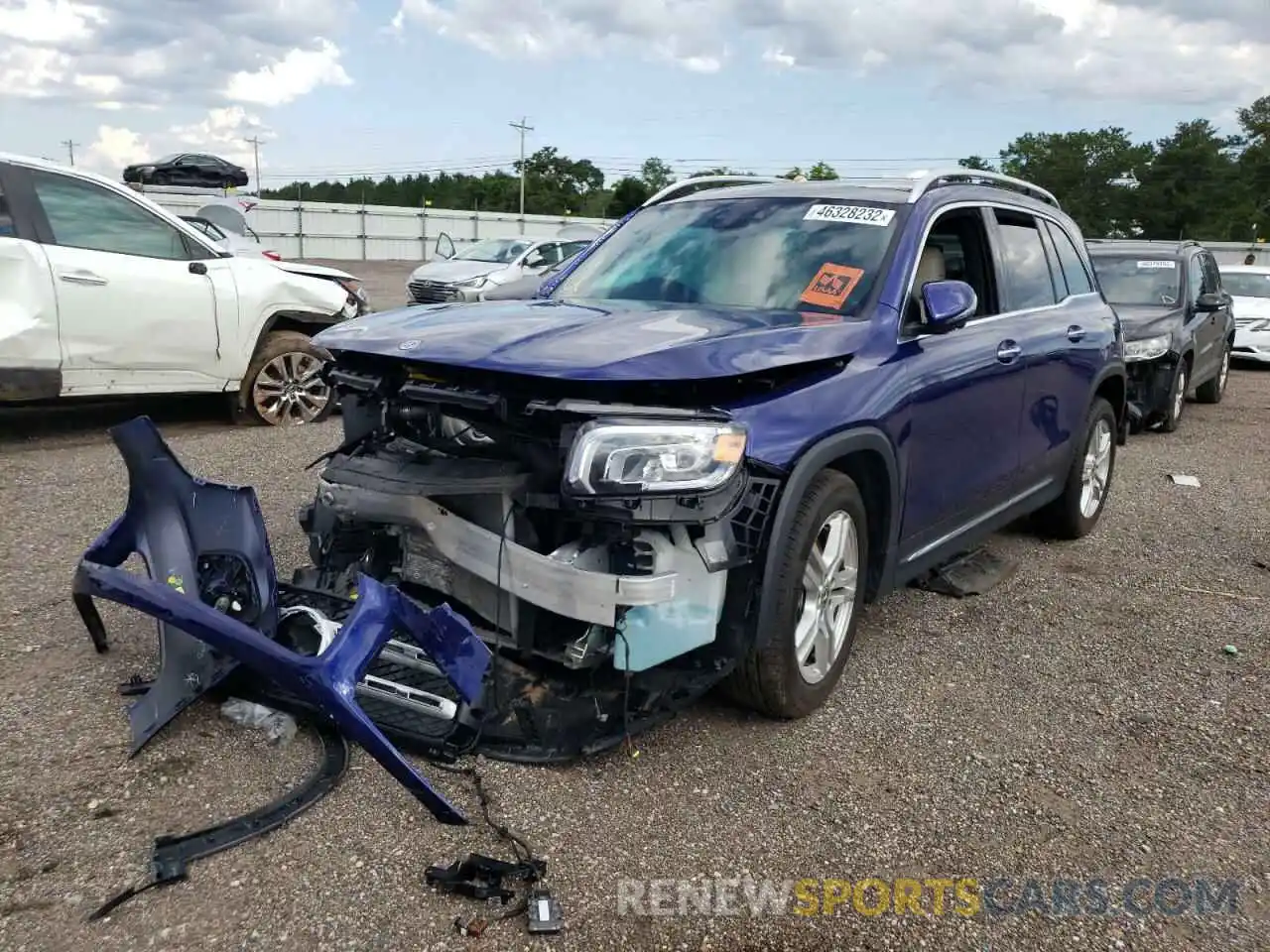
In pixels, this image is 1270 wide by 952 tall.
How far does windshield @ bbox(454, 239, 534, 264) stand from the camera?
1962cm

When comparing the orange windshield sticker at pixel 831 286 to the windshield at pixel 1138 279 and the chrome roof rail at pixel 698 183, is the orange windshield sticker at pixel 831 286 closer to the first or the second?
the chrome roof rail at pixel 698 183

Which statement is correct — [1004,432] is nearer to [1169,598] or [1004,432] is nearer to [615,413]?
[1169,598]

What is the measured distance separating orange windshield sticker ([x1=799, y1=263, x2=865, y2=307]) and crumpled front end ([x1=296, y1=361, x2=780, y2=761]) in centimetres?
104

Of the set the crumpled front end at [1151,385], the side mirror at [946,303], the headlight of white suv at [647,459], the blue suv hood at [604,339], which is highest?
the side mirror at [946,303]

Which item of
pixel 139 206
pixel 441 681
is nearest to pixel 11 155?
pixel 139 206

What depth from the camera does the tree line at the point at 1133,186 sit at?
5353 centimetres

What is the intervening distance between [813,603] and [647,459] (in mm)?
964

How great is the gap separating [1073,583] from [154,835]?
14.4 feet

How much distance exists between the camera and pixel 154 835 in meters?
2.70

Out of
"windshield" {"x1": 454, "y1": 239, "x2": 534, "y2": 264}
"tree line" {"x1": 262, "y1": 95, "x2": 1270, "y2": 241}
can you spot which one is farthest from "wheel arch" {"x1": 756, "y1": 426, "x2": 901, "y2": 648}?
"tree line" {"x1": 262, "y1": 95, "x2": 1270, "y2": 241}

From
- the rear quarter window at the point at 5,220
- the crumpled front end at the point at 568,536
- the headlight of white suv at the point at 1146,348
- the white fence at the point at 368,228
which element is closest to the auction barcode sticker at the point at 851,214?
the crumpled front end at the point at 568,536

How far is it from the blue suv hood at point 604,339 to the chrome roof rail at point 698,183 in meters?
1.32

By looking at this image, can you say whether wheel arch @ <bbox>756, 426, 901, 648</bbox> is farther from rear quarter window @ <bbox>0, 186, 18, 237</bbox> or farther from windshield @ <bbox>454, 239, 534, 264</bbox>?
windshield @ <bbox>454, 239, 534, 264</bbox>

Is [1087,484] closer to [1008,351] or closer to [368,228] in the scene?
[1008,351]
